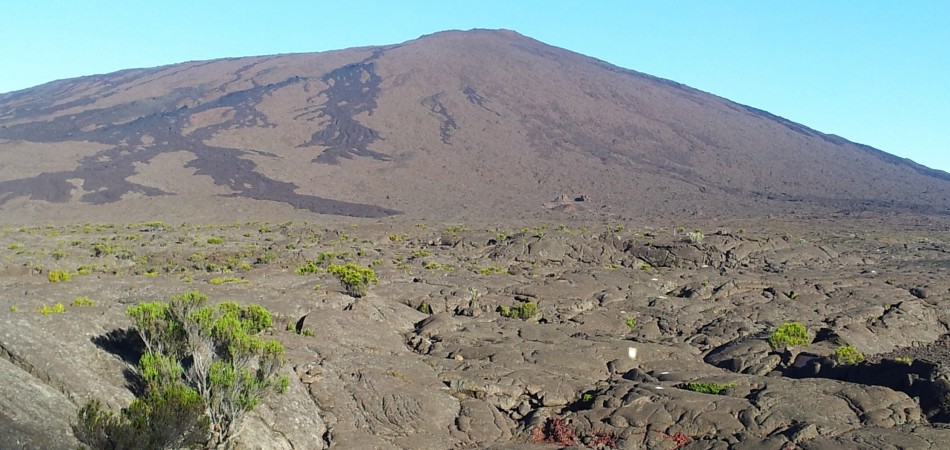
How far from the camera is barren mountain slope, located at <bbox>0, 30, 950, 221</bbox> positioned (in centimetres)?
6012

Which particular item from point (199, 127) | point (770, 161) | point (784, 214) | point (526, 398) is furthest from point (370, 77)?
point (526, 398)

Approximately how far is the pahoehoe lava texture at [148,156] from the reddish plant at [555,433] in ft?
146

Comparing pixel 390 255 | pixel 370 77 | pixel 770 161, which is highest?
pixel 370 77

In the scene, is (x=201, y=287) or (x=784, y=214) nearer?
(x=201, y=287)

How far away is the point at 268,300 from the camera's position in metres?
18.4

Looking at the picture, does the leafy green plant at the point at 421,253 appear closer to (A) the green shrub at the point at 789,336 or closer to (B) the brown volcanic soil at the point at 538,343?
(B) the brown volcanic soil at the point at 538,343

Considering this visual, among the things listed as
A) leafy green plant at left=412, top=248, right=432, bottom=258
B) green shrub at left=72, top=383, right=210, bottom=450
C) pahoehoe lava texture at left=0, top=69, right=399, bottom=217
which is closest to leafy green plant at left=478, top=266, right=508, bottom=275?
leafy green plant at left=412, top=248, right=432, bottom=258

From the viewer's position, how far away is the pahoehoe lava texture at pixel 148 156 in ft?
194

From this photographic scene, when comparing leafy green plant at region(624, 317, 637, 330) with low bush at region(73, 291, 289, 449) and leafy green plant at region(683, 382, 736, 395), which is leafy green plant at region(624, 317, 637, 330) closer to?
leafy green plant at region(683, 382, 736, 395)

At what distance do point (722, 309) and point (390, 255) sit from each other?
15457 mm

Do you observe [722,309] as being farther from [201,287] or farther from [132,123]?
[132,123]

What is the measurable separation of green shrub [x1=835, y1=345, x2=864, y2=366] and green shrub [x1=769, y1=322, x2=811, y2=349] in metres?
1.08

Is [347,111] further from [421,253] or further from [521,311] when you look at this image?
[521,311]

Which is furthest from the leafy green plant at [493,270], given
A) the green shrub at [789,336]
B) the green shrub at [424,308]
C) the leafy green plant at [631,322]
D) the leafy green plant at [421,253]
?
the green shrub at [789,336]
